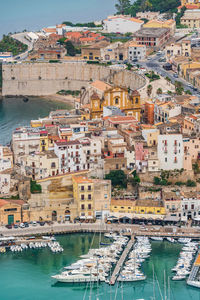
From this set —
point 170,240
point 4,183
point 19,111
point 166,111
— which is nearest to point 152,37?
point 19,111

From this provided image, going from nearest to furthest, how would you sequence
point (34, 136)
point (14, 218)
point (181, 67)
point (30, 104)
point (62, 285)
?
1. point (62, 285)
2. point (14, 218)
3. point (34, 136)
4. point (181, 67)
5. point (30, 104)

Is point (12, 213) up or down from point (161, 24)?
down

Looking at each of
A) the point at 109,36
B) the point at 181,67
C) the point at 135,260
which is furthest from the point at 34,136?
the point at 109,36

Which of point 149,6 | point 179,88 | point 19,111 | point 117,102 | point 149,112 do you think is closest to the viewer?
point 149,112

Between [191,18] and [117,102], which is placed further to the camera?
[191,18]

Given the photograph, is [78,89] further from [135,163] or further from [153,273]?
[153,273]

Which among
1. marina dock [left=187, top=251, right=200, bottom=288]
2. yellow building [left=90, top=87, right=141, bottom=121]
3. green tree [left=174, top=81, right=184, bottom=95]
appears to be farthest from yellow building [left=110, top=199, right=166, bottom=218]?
green tree [left=174, top=81, right=184, bottom=95]

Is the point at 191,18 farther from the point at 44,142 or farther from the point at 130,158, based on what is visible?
the point at 130,158

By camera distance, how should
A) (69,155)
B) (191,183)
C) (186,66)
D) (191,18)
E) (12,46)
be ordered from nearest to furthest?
(191,183)
(69,155)
(186,66)
(12,46)
(191,18)
